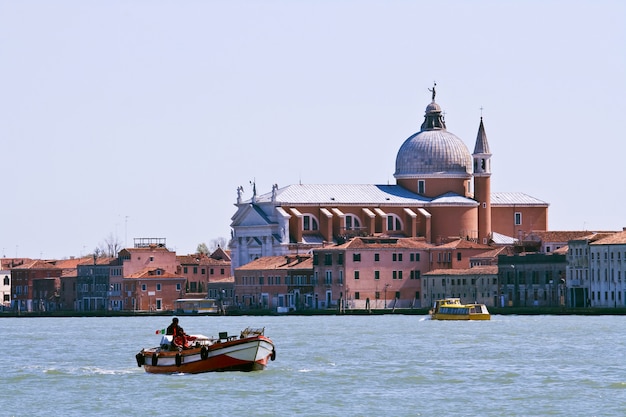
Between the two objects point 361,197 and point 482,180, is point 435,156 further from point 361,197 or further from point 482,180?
point 361,197

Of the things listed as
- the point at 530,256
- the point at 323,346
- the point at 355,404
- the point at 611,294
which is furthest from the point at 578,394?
the point at 530,256

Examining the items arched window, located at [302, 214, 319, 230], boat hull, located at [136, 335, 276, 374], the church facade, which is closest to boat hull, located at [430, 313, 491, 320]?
the church facade

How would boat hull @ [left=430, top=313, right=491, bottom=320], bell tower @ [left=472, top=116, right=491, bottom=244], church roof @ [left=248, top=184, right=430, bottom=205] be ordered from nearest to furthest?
boat hull @ [left=430, top=313, right=491, bottom=320] → church roof @ [left=248, top=184, right=430, bottom=205] → bell tower @ [left=472, top=116, right=491, bottom=244]

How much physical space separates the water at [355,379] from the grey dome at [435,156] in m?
58.4

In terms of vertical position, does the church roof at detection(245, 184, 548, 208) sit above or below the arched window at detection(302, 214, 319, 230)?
above

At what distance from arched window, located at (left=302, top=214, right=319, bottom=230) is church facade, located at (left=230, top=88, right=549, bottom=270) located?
2.7 inches

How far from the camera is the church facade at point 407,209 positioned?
13562 cm

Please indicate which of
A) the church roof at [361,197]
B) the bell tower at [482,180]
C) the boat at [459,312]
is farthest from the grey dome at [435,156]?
the boat at [459,312]

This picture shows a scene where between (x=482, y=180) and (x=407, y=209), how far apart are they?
5.96m

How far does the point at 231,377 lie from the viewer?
172 feet

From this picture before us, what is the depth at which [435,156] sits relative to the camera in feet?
455

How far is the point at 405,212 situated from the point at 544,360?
7759 cm

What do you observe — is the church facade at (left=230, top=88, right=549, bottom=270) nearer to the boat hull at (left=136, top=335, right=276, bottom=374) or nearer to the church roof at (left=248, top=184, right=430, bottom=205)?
the church roof at (left=248, top=184, right=430, bottom=205)

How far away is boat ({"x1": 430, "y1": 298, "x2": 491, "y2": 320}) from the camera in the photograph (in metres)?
102
